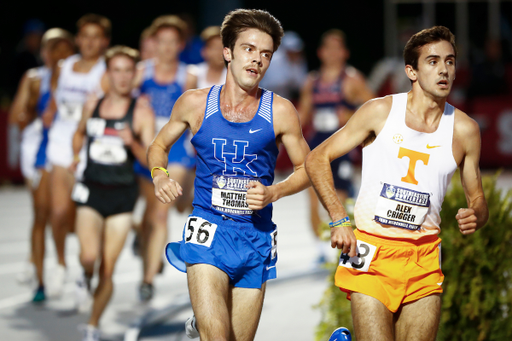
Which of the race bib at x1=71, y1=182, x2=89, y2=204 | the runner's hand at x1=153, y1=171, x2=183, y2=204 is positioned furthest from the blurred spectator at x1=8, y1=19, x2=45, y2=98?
the runner's hand at x1=153, y1=171, x2=183, y2=204

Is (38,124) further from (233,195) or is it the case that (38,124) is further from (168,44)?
(233,195)

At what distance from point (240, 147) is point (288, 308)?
3683 mm

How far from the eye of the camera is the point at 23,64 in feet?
53.1

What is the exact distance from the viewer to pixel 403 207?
13.8 ft

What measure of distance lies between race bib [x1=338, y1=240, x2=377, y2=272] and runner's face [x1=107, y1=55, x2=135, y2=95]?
340cm

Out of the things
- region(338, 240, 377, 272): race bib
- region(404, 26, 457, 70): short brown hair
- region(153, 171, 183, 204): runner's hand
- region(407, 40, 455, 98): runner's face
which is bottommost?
region(338, 240, 377, 272): race bib

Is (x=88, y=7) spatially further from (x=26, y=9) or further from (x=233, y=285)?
(x=233, y=285)

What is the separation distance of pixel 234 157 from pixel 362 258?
2.98ft

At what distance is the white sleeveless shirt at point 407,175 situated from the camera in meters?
4.20

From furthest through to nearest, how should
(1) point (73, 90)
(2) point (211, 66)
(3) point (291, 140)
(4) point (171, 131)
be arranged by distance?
(2) point (211, 66) < (1) point (73, 90) < (4) point (171, 131) < (3) point (291, 140)

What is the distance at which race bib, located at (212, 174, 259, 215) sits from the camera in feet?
14.6

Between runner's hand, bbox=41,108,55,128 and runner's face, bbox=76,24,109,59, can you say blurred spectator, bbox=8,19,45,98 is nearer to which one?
runner's hand, bbox=41,108,55,128

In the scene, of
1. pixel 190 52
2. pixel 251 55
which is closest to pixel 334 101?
pixel 190 52

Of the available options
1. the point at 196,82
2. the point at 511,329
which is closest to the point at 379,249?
the point at 511,329
